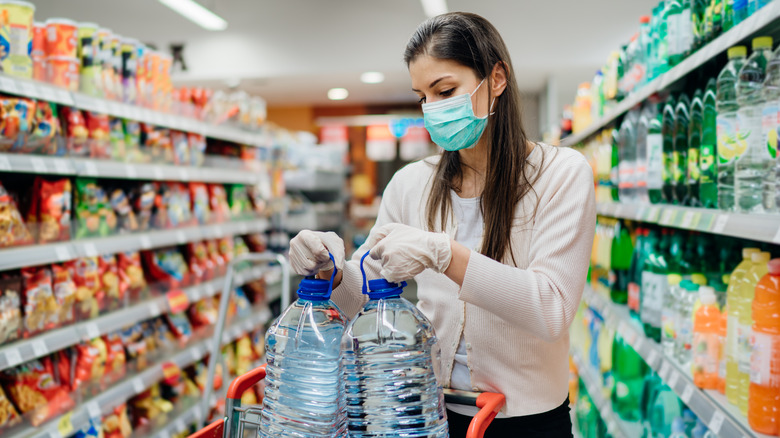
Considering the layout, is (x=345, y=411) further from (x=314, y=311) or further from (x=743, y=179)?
(x=743, y=179)

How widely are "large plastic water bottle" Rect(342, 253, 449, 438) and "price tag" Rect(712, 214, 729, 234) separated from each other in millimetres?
837

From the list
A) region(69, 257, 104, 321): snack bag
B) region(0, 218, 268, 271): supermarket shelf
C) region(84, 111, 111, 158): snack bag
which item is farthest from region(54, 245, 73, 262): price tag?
region(84, 111, 111, 158): snack bag

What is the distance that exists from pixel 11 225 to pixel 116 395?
0.96 meters

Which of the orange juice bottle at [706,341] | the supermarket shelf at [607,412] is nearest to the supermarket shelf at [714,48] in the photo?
the orange juice bottle at [706,341]

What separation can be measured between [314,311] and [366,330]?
101mm

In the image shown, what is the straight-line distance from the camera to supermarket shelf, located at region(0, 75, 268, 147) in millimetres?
2305

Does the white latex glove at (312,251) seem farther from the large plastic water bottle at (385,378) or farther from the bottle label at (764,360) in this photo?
the bottle label at (764,360)

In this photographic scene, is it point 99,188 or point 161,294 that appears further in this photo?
point 161,294

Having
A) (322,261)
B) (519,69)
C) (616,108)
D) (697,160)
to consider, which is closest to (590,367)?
(616,108)

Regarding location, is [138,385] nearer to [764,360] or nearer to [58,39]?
→ [58,39]

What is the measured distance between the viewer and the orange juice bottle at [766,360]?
1.35m

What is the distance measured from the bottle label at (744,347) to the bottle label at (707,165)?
45 centimetres

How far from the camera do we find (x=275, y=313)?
4879 millimetres

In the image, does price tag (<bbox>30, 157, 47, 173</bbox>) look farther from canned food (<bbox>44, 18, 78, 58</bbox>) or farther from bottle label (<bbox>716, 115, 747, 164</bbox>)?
bottle label (<bbox>716, 115, 747, 164</bbox>)
